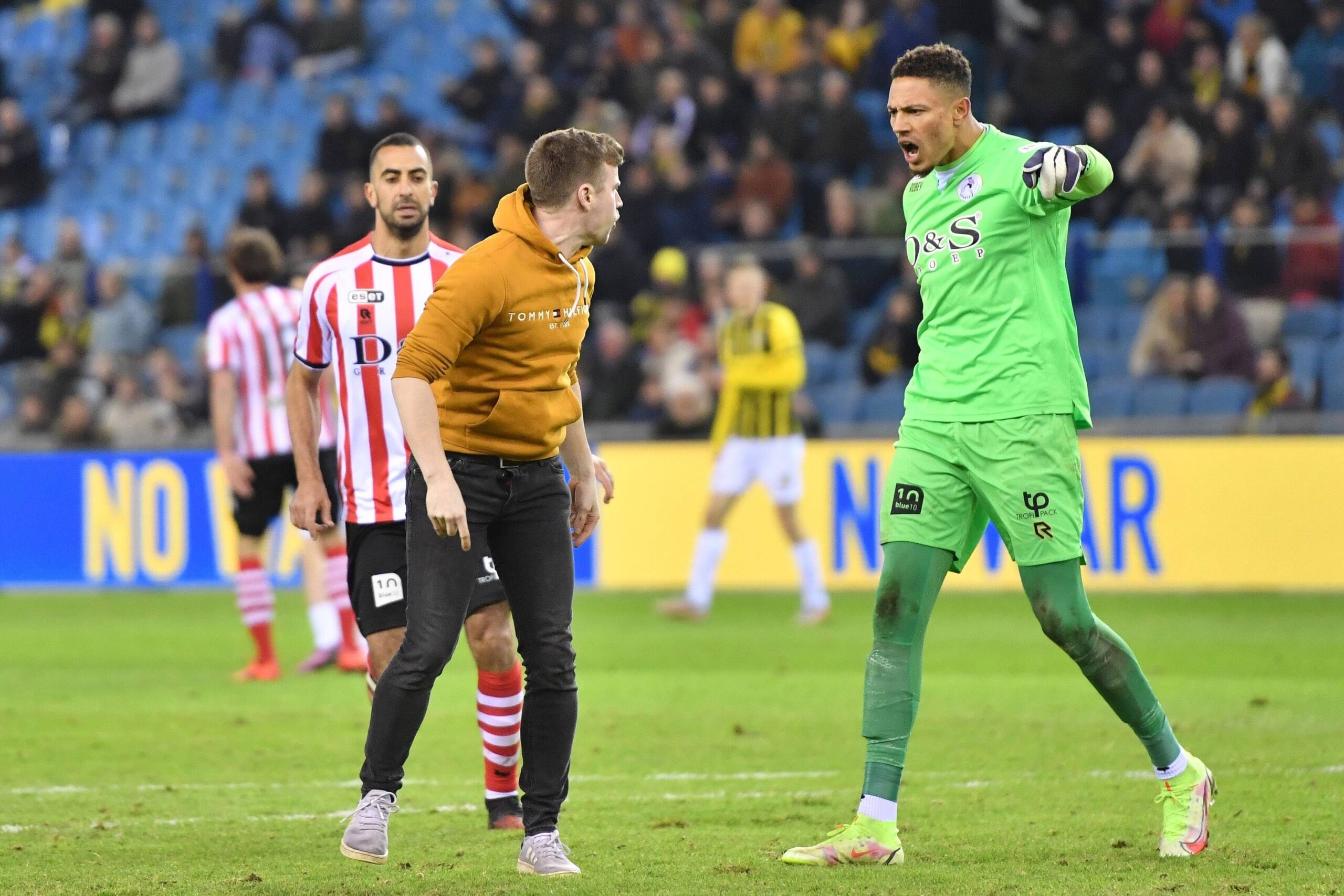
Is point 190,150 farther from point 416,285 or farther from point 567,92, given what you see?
point 416,285

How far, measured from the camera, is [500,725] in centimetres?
615

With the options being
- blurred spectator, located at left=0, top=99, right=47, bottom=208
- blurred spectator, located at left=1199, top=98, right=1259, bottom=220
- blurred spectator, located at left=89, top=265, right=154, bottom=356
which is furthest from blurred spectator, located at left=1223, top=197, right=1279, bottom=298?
blurred spectator, located at left=0, top=99, right=47, bottom=208

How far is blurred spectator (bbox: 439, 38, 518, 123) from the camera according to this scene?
21109 millimetres

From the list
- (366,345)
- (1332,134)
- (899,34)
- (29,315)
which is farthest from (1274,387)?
(29,315)

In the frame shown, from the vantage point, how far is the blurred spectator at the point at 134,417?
1759 cm

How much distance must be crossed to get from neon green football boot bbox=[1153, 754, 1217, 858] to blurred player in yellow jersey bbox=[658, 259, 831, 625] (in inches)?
306

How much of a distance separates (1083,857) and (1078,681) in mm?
4809

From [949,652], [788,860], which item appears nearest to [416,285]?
[788,860]

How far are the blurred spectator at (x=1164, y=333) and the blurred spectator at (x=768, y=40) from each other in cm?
589

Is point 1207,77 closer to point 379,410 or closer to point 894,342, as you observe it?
point 894,342

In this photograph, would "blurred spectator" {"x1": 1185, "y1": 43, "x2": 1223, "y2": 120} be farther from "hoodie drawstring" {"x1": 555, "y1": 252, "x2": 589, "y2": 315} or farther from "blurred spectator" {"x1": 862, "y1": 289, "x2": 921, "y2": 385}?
"hoodie drawstring" {"x1": 555, "y1": 252, "x2": 589, "y2": 315}

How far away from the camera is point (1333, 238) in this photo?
15469 millimetres

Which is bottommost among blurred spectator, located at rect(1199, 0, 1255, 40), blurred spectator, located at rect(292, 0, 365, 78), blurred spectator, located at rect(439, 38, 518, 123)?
blurred spectator, located at rect(439, 38, 518, 123)

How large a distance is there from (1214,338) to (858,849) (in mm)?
11114
